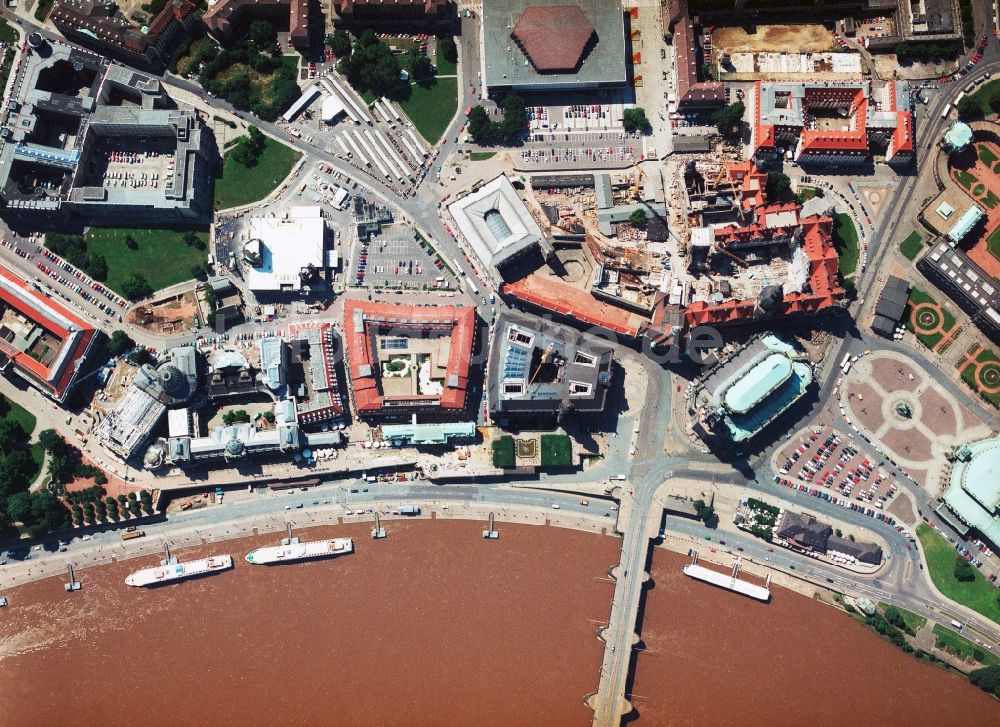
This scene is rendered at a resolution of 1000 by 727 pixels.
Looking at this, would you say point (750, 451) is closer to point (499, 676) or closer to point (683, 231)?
point (683, 231)

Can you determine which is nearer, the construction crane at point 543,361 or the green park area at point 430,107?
the construction crane at point 543,361

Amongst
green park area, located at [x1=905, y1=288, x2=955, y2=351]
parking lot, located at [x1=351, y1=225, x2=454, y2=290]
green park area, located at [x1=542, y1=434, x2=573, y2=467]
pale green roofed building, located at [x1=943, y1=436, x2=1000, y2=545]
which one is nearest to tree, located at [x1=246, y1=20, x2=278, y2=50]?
parking lot, located at [x1=351, y1=225, x2=454, y2=290]

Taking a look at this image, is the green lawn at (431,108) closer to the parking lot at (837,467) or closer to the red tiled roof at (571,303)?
the red tiled roof at (571,303)

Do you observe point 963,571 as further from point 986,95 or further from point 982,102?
point 986,95

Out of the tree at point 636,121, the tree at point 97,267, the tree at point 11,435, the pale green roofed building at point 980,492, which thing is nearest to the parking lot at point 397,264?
the tree at point 636,121

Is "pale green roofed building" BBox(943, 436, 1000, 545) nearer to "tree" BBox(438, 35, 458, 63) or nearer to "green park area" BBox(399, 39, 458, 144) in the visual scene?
"green park area" BBox(399, 39, 458, 144)

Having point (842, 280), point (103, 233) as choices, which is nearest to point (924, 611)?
point (842, 280)
